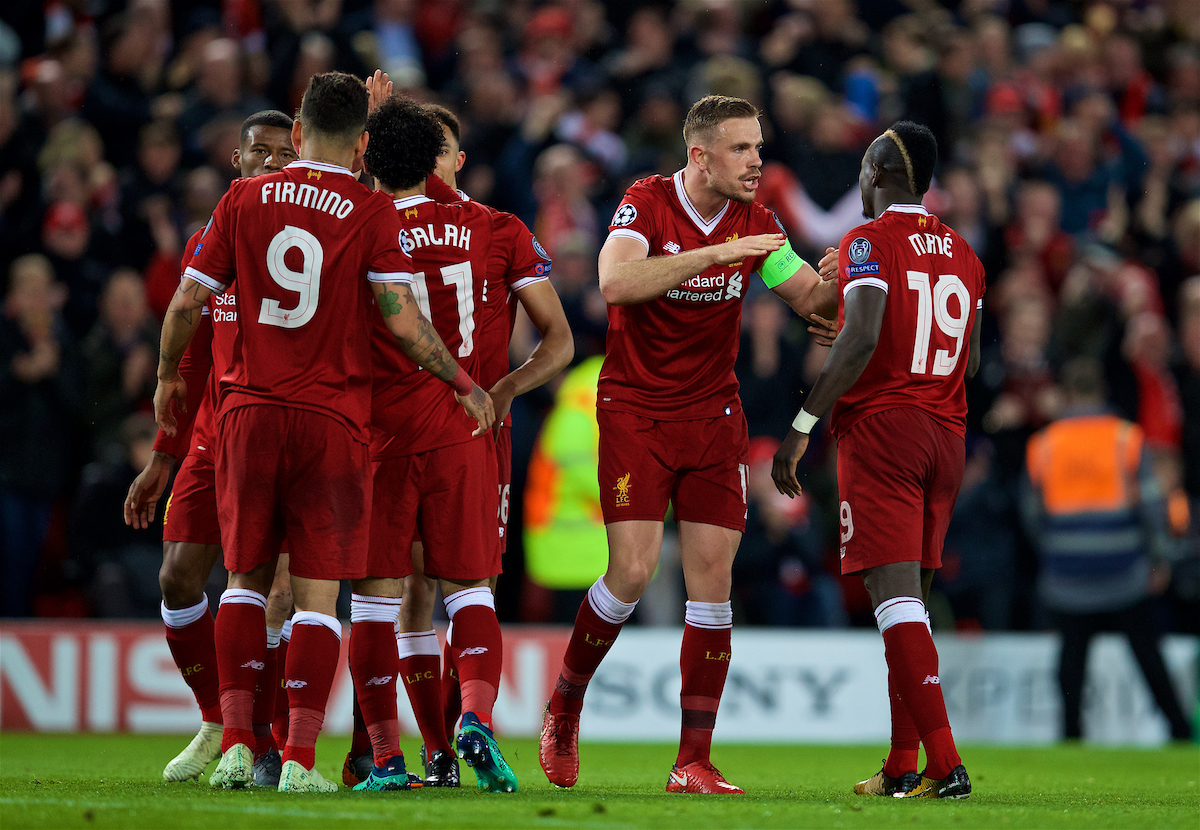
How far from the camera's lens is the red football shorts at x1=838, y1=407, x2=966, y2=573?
19.1 feet

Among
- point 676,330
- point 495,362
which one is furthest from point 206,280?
point 676,330

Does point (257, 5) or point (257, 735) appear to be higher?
point (257, 5)

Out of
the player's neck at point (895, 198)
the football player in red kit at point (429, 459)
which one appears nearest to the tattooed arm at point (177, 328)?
the football player in red kit at point (429, 459)

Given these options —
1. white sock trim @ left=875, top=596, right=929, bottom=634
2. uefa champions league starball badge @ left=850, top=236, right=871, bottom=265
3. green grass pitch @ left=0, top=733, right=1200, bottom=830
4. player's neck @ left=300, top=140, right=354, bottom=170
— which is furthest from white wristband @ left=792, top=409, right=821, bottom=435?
player's neck @ left=300, top=140, right=354, bottom=170

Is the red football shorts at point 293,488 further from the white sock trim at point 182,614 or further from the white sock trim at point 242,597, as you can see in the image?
the white sock trim at point 182,614

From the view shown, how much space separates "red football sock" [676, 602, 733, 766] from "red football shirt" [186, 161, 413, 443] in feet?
5.67

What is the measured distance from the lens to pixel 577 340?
38.1 feet

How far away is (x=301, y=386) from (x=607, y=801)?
1.89 meters

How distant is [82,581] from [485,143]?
17.6 ft

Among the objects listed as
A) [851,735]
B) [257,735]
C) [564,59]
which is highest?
[564,59]

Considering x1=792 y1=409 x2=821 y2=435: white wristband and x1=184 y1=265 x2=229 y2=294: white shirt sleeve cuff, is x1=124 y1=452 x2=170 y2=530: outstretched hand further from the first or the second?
x1=792 y1=409 x2=821 y2=435: white wristband

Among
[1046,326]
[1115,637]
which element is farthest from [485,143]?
[1115,637]

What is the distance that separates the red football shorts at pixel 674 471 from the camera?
20.6ft

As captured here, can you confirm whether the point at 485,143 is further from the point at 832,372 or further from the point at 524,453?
the point at 832,372
